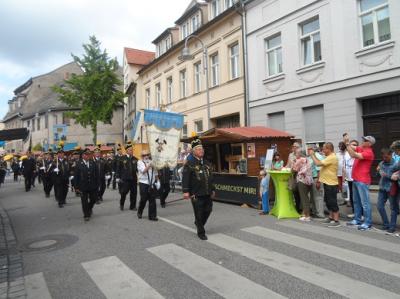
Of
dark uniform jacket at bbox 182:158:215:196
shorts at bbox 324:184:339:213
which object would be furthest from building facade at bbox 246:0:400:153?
dark uniform jacket at bbox 182:158:215:196

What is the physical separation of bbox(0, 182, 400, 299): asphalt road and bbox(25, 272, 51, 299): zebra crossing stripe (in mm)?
13

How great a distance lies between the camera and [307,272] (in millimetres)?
4754

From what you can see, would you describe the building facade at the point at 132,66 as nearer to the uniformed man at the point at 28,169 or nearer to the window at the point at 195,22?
the window at the point at 195,22

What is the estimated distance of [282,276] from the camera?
4.62 meters

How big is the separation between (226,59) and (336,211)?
13.4 m

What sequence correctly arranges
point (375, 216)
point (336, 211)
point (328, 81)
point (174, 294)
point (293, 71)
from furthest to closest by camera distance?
1. point (293, 71)
2. point (328, 81)
3. point (375, 216)
4. point (336, 211)
5. point (174, 294)

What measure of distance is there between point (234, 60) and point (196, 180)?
13.7 meters

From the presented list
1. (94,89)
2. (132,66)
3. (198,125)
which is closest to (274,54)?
(198,125)

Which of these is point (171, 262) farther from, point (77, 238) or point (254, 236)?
point (77, 238)

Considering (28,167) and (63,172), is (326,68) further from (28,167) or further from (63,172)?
(28,167)

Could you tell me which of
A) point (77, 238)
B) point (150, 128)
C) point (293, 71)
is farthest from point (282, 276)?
point (293, 71)

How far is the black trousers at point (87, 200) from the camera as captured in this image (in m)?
9.12

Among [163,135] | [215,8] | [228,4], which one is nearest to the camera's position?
[163,135]

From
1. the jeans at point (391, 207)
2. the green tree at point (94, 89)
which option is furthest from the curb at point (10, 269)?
the green tree at point (94, 89)
